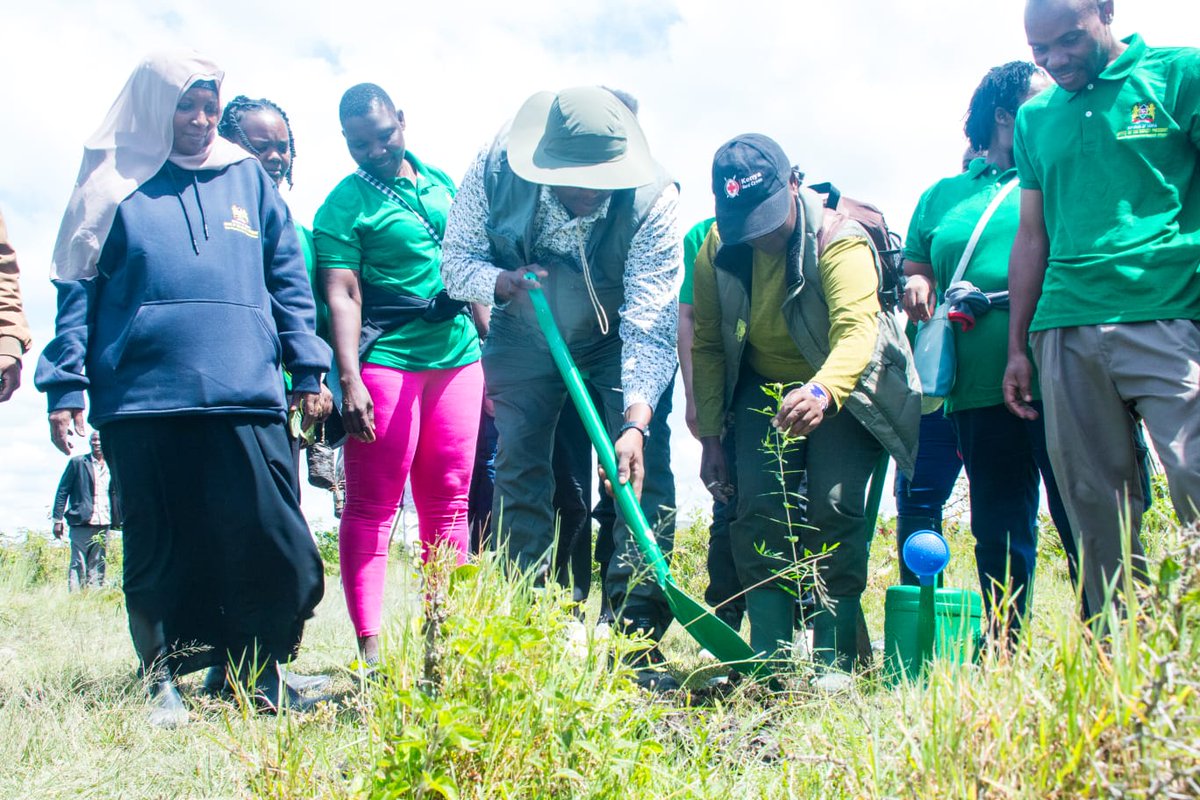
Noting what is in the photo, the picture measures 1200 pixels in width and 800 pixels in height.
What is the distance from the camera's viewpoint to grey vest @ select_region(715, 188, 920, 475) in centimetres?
332

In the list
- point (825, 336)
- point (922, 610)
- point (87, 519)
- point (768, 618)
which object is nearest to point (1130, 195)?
point (825, 336)

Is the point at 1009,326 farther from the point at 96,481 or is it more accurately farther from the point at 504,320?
the point at 96,481

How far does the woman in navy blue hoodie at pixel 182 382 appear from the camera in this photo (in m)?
3.14

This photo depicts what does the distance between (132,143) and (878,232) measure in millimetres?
2448

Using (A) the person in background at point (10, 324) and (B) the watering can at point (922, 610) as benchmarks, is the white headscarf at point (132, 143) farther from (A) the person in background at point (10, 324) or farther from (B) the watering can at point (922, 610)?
(B) the watering can at point (922, 610)

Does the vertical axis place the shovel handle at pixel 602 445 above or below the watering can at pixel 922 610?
above

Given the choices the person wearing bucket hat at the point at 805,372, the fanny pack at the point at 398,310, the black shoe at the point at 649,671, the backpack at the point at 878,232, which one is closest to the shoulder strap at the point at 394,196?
the fanny pack at the point at 398,310

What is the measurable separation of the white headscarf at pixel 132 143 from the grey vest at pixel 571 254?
3.16 feet

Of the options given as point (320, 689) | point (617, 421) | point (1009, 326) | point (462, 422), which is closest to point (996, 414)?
point (1009, 326)

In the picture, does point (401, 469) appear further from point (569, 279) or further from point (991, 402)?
point (991, 402)

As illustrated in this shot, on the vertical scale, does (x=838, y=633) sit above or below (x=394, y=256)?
below

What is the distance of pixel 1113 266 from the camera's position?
115 inches

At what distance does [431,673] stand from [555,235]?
1964 millimetres

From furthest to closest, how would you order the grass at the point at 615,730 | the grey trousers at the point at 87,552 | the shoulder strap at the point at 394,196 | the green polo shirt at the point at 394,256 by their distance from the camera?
1. the grey trousers at the point at 87,552
2. the shoulder strap at the point at 394,196
3. the green polo shirt at the point at 394,256
4. the grass at the point at 615,730
